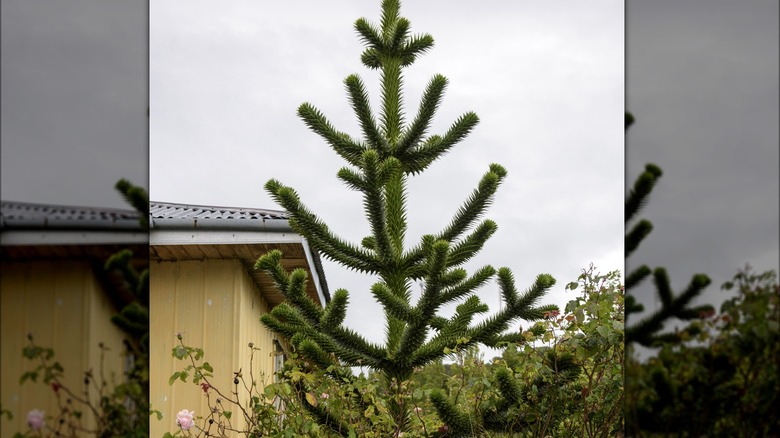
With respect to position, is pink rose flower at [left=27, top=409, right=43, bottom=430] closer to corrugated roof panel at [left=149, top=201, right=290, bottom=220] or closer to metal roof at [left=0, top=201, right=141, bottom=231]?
metal roof at [left=0, top=201, right=141, bottom=231]

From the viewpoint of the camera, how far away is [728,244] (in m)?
0.77

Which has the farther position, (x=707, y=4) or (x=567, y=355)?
(x=567, y=355)

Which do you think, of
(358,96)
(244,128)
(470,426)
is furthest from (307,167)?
(470,426)

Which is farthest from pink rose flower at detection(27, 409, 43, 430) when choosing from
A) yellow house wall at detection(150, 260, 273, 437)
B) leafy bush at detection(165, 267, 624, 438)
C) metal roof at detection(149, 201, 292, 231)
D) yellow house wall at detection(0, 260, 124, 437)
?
yellow house wall at detection(150, 260, 273, 437)

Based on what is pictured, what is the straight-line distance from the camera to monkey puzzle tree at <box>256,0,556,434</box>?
4773 millimetres

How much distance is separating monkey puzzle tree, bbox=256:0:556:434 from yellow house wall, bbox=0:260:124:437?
384cm

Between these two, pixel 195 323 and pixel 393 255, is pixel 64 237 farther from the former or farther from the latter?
pixel 195 323

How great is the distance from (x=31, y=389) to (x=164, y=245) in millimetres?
4837

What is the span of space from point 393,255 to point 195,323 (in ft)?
5.71

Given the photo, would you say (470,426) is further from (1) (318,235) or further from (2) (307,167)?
(2) (307,167)

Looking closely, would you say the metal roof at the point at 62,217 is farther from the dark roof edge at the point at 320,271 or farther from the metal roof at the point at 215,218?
the dark roof edge at the point at 320,271

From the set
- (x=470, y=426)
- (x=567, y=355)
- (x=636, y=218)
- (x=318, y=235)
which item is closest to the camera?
(x=636, y=218)

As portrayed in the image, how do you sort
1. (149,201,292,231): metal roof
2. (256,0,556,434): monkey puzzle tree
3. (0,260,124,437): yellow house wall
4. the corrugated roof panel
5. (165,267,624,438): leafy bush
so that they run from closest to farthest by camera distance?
(0,260,124,437): yellow house wall → (165,267,624,438): leafy bush → (256,0,556,434): monkey puzzle tree → (149,201,292,231): metal roof → the corrugated roof panel

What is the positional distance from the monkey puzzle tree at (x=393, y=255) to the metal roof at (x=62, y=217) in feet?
12.5
